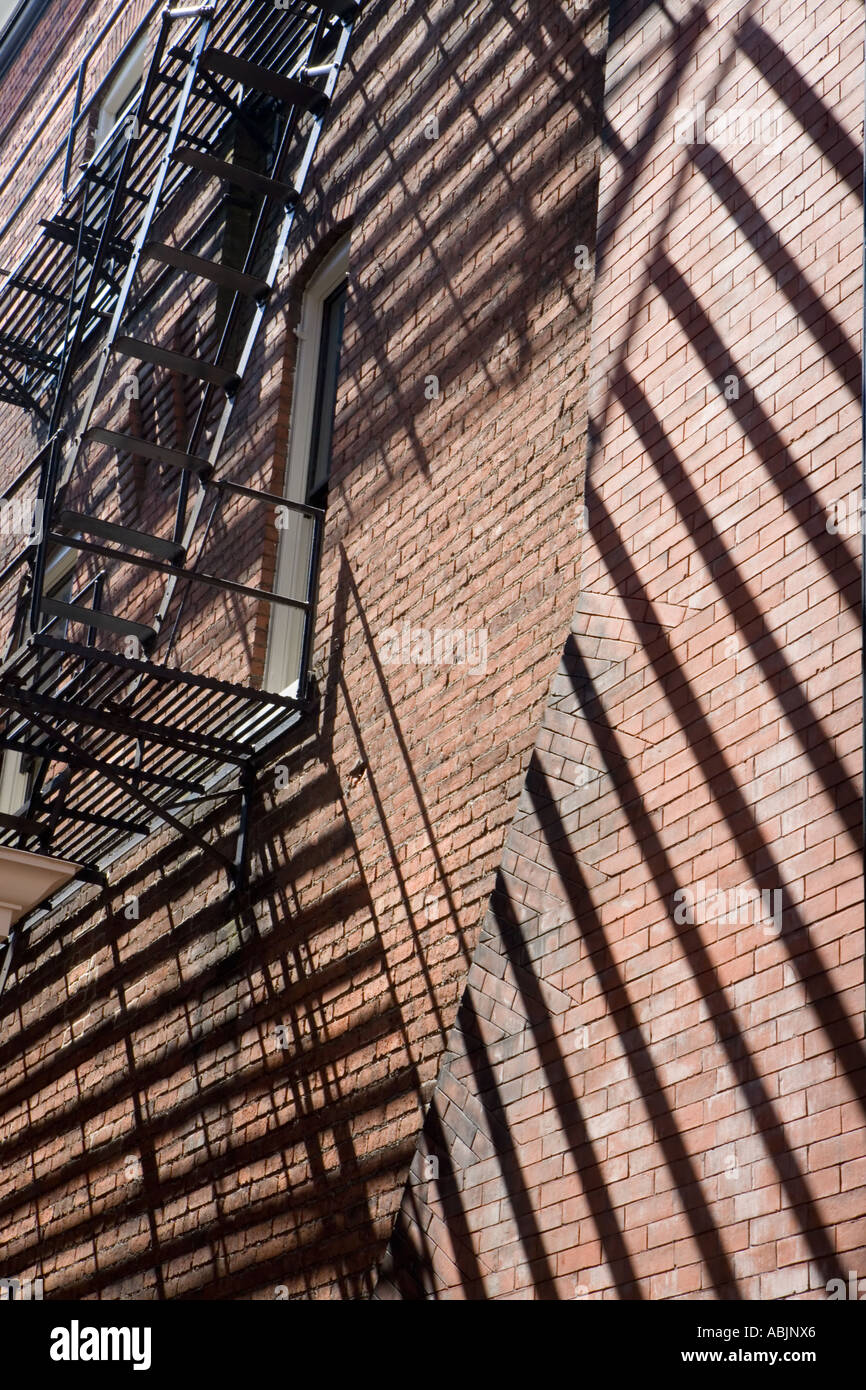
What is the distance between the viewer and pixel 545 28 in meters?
7.84

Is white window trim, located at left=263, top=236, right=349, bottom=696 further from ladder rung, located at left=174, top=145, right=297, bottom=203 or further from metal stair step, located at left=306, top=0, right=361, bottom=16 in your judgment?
metal stair step, located at left=306, top=0, right=361, bottom=16

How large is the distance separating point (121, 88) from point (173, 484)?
5979 millimetres

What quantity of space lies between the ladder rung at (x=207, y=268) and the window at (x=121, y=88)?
6.68 metres

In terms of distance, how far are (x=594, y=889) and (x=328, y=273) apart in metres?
5.42

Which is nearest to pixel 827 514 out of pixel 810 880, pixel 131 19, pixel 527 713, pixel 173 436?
pixel 810 880

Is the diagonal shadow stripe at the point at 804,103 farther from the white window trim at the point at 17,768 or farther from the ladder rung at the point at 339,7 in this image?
the white window trim at the point at 17,768

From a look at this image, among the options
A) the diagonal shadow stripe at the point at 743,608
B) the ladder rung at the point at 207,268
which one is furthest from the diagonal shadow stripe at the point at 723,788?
the ladder rung at the point at 207,268

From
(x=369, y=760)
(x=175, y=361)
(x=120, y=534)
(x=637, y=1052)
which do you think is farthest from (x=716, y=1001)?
(x=175, y=361)

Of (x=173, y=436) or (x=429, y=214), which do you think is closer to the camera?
(x=429, y=214)

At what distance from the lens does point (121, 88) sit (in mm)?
14617

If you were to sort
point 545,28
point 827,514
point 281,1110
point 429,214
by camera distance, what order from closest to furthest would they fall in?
point 827,514, point 281,1110, point 545,28, point 429,214

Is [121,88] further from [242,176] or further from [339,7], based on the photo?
[242,176]

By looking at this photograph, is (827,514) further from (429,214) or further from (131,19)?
(131,19)

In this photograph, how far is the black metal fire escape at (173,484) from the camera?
7.86 meters
